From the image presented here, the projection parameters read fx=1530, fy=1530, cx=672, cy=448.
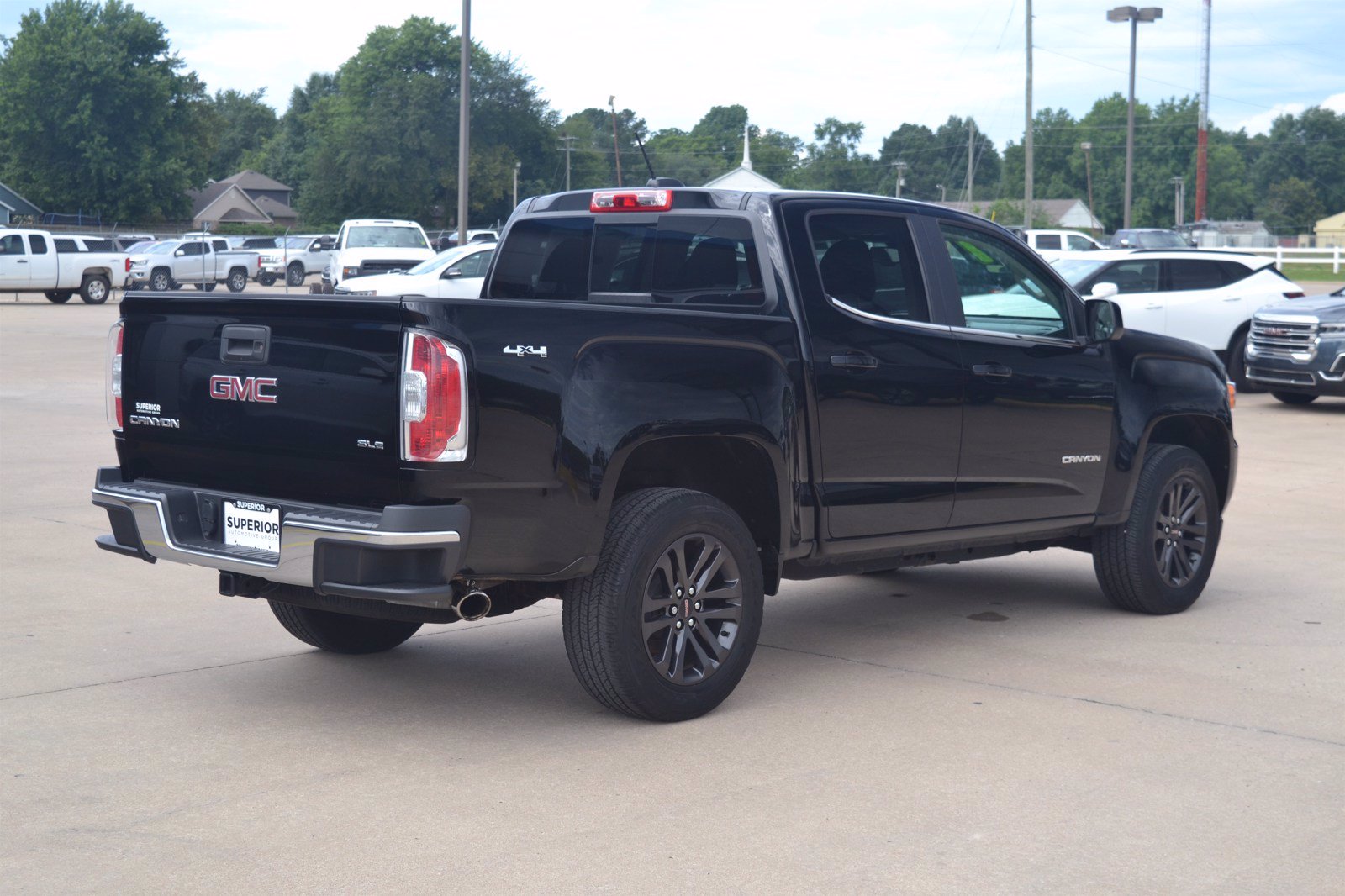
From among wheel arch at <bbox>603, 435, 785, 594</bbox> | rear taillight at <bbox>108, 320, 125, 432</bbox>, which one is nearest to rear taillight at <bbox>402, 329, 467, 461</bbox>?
wheel arch at <bbox>603, 435, 785, 594</bbox>

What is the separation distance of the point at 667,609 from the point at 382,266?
990 inches

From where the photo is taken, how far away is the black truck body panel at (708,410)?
482cm

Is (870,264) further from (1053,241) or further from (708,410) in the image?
(1053,241)

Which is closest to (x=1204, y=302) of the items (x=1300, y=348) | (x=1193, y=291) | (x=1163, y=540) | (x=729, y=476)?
(x=1193, y=291)

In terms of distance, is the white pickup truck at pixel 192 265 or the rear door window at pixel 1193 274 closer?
the rear door window at pixel 1193 274

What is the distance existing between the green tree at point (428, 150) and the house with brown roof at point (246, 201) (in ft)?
54.7

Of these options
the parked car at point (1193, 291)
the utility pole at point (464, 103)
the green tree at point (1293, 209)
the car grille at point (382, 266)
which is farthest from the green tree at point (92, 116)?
the green tree at point (1293, 209)

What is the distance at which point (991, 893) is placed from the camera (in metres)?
3.87

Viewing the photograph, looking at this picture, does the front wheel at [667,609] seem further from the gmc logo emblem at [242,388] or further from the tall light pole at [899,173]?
the tall light pole at [899,173]

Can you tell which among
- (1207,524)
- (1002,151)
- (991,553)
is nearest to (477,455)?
(991,553)

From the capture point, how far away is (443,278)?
75.1ft

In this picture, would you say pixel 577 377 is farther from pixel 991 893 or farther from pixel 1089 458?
pixel 1089 458

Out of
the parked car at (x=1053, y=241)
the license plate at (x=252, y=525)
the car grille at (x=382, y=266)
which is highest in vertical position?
the parked car at (x=1053, y=241)

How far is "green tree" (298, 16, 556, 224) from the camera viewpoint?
291 feet
